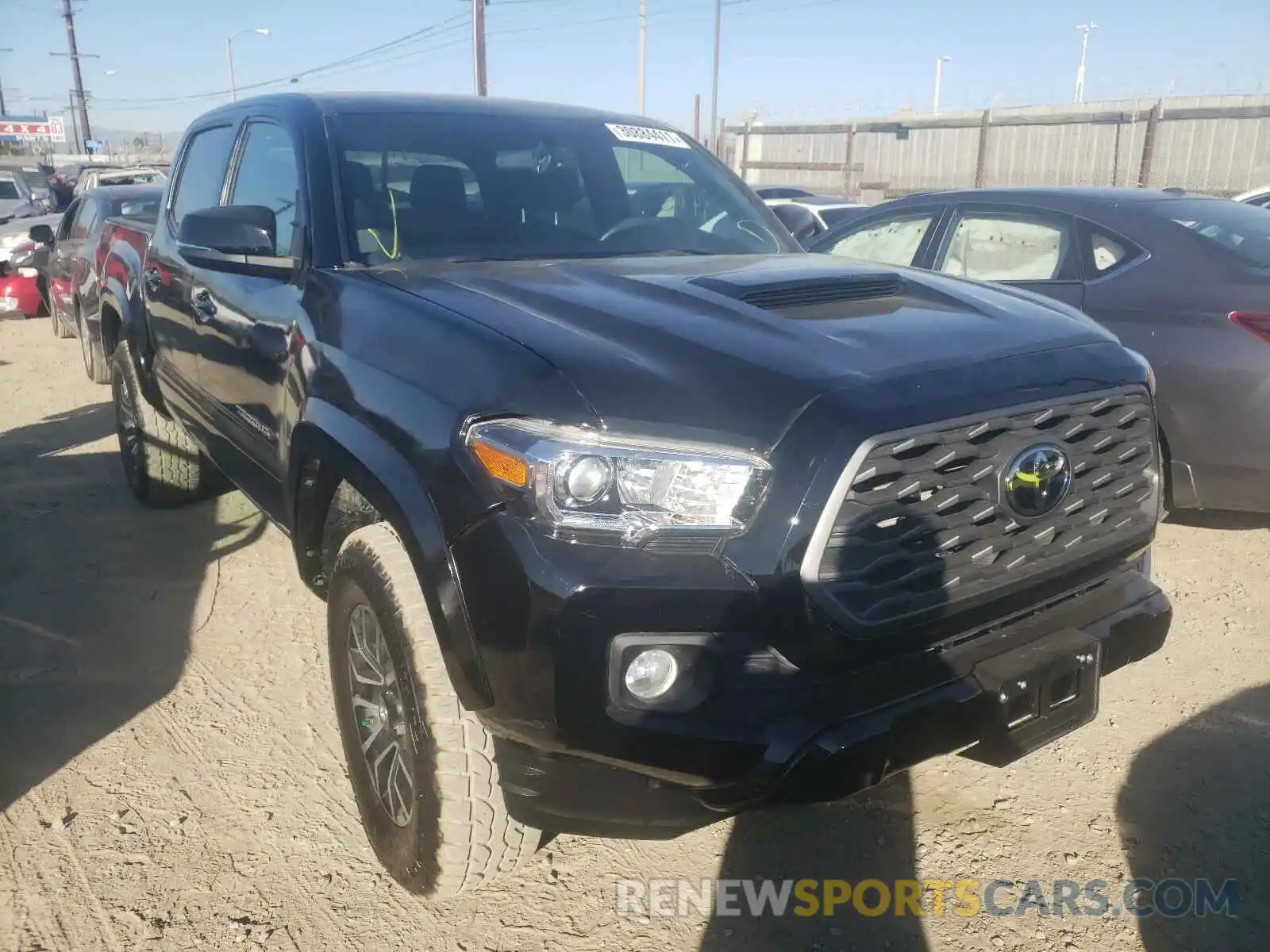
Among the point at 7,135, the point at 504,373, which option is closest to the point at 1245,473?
the point at 504,373

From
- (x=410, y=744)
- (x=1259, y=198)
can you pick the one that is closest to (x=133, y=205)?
(x=410, y=744)

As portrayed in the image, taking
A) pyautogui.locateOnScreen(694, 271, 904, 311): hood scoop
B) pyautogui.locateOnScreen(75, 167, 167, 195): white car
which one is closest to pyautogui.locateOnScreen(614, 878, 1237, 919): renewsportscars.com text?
pyautogui.locateOnScreen(694, 271, 904, 311): hood scoop

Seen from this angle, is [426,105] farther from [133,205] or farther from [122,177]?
[122,177]

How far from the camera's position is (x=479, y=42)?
2295 cm

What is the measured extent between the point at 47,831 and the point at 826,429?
7.60 ft

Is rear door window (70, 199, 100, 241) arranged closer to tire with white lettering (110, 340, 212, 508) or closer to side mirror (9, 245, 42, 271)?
side mirror (9, 245, 42, 271)

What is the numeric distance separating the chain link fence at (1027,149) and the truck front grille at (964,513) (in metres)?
15.3

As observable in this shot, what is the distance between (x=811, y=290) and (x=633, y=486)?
3.00 feet

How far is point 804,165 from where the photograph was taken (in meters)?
25.9

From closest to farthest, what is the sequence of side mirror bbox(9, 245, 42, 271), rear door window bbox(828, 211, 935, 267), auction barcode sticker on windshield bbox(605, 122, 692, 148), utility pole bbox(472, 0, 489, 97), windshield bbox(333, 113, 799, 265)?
windshield bbox(333, 113, 799, 265), auction barcode sticker on windshield bbox(605, 122, 692, 148), rear door window bbox(828, 211, 935, 267), side mirror bbox(9, 245, 42, 271), utility pole bbox(472, 0, 489, 97)

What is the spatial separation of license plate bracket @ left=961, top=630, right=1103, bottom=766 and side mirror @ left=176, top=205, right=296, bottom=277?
7.10ft

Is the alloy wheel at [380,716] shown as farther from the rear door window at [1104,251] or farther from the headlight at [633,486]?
the rear door window at [1104,251]

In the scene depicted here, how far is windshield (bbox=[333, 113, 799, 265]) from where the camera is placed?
301cm

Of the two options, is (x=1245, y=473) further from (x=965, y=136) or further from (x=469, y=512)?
(x=965, y=136)
